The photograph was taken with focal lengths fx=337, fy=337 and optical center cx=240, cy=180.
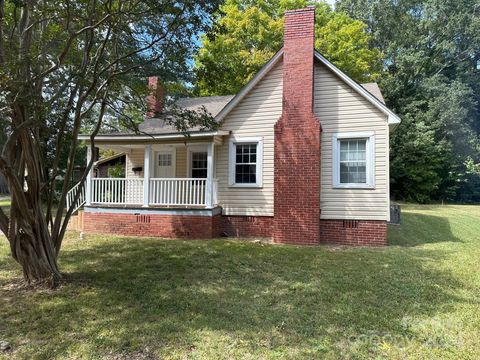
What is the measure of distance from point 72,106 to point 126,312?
346 cm

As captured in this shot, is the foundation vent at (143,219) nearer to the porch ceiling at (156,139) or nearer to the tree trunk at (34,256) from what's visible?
the porch ceiling at (156,139)

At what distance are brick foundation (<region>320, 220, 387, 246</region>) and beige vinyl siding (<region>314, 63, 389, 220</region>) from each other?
17 centimetres

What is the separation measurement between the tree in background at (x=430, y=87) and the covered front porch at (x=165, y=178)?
18104 mm

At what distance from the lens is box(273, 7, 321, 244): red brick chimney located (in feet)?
30.4

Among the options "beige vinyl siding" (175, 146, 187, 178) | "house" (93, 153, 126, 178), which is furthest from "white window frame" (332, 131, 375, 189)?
"house" (93, 153, 126, 178)

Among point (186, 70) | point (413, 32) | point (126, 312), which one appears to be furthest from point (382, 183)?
point (413, 32)

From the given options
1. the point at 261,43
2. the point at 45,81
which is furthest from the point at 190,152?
the point at 261,43

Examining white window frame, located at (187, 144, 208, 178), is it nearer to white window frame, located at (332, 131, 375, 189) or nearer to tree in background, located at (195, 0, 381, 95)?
white window frame, located at (332, 131, 375, 189)

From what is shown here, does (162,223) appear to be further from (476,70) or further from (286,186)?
(476,70)

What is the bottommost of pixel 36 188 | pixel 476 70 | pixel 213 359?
pixel 213 359

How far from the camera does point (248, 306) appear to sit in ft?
15.3

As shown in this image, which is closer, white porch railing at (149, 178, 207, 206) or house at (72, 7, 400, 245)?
house at (72, 7, 400, 245)

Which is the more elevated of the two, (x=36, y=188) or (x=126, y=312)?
(x=36, y=188)

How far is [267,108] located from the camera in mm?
10312
